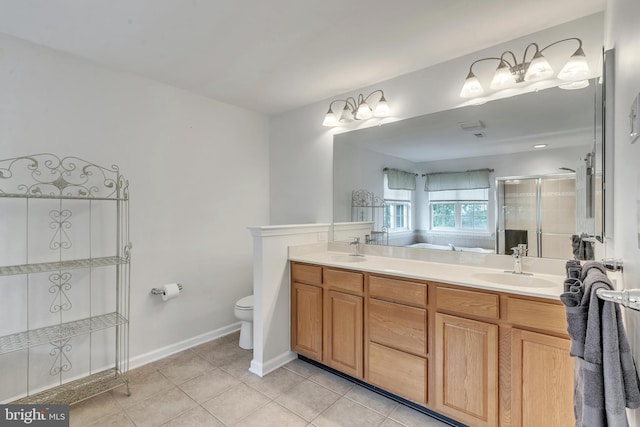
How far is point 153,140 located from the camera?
104 inches

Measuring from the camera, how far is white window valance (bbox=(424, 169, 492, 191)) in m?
2.17

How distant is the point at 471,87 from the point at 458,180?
652 mm

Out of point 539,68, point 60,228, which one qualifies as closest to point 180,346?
point 60,228

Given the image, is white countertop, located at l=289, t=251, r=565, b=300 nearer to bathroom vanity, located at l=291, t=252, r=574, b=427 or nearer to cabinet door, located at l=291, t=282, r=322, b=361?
bathroom vanity, located at l=291, t=252, r=574, b=427

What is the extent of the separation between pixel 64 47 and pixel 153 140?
81cm

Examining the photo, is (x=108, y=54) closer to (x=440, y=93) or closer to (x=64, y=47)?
(x=64, y=47)

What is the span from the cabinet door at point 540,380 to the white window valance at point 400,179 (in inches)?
51.2

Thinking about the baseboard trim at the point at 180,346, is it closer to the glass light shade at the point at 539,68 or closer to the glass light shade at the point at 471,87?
the glass light shade at the point at 471,87

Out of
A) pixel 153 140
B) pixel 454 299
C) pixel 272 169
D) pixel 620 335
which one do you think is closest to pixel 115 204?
pixel 153 140

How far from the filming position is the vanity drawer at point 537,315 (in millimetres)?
1444

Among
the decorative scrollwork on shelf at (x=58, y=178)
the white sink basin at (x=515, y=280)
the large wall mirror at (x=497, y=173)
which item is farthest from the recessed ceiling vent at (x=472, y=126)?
the decorative scrollwork on shelf at (x=58, y=178)

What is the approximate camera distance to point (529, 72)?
1855 millimetres

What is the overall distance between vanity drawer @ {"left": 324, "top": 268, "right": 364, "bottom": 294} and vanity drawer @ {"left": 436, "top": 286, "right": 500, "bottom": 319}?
1.82 ft

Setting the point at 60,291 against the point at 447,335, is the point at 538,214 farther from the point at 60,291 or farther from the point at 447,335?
the point at 60,291
